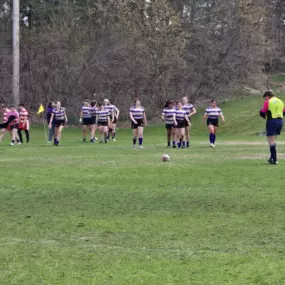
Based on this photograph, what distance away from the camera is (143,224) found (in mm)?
10234

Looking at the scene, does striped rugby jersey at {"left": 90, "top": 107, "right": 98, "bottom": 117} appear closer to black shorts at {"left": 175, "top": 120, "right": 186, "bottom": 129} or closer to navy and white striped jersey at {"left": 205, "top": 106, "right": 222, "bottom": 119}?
black shorts at {"left": 175, "top": 120, "right": 186, "bottom": 129}

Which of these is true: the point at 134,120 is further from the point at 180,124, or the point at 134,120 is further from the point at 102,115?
the point at 102,115

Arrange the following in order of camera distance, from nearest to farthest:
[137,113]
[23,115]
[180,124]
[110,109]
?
[137,113] < [180,124] < [110,109] < [23,115]

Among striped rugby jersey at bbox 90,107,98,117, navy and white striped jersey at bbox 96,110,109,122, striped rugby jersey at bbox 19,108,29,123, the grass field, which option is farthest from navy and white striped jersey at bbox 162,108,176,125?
the grass field

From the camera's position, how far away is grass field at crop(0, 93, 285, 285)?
7.42 metres

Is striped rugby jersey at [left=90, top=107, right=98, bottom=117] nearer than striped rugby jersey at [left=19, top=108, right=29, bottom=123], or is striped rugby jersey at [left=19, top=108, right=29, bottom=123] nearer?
striped rugby jersey at [left=19, top=108, right=29, bottom=123]

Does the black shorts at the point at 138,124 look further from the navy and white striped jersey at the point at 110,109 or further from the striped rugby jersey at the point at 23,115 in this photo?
the striped rugby jersey at the point at 23,115

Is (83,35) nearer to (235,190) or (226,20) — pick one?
(226,20)

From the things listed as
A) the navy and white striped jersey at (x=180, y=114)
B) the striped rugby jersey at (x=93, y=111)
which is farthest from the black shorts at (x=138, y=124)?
the striped rugby jersey at (x=93, y=111)

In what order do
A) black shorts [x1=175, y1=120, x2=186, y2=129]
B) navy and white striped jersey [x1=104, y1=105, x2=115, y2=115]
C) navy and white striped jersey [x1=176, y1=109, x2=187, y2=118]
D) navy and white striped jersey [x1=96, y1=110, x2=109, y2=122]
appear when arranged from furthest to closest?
1. navy and white striped jersey [x1=104, y1=105, x2=115, y2=115]
2. navy and white striped jersey [x1=96, y1=110, x2=109, y2=122]
3. navy and white striped jersey [x1=176, y1=109, x2=187, y2=118]
4. black shorts [x1=175, y1=120, x2=186, y2=129]

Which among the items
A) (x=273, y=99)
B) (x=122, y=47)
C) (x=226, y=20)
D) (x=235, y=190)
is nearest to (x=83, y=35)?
(x=122, y=47)

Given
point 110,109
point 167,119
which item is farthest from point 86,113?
point 167,119

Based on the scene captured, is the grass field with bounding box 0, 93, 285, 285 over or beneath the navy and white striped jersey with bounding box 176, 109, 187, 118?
beneath

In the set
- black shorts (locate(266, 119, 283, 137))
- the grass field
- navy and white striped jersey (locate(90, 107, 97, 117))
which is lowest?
the grass field
